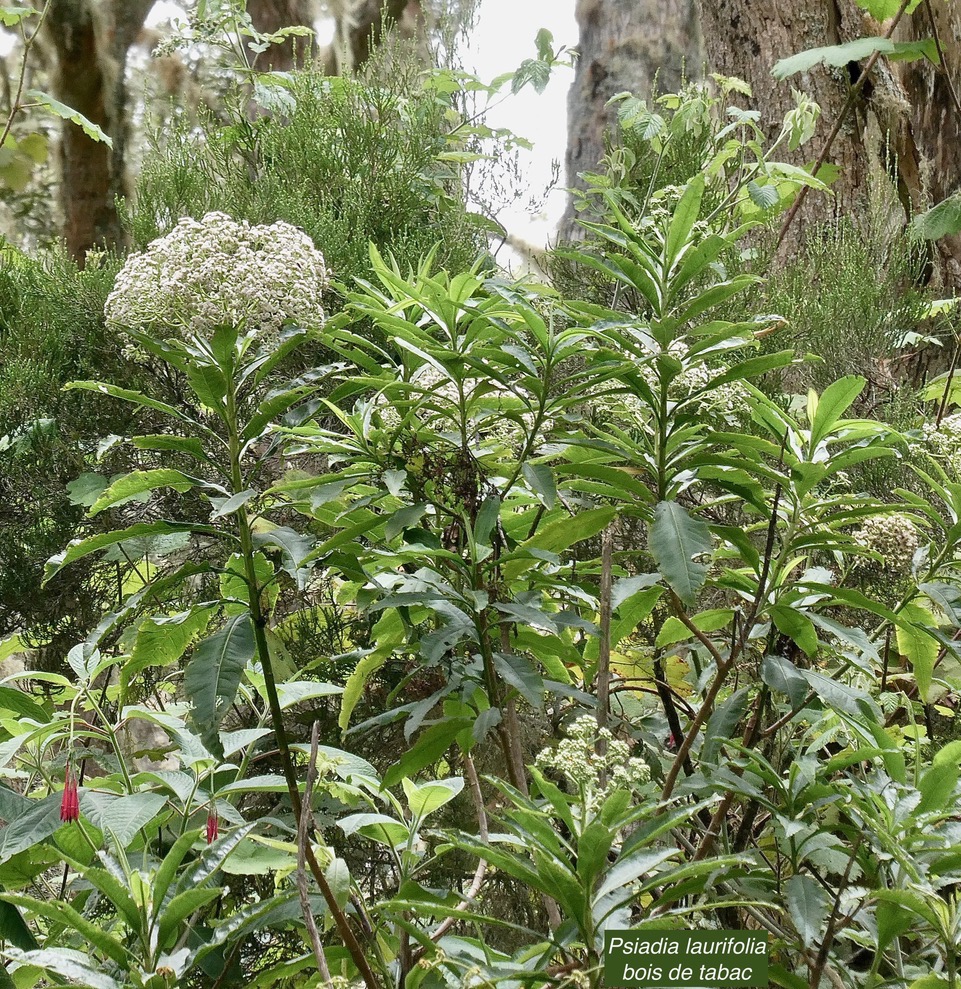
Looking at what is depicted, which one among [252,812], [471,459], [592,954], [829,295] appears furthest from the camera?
[829,295]

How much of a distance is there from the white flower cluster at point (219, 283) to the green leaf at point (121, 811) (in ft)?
1.88

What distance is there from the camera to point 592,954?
2.85 ft

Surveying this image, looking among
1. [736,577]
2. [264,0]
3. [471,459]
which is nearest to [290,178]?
[471,459]

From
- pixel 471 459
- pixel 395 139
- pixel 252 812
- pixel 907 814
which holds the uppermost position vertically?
pixel 395 139

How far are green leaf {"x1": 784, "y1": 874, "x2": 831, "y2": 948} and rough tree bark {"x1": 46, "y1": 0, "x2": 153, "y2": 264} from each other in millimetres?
3368

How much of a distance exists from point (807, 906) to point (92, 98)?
13.5 feet

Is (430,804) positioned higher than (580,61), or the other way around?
(580,61)

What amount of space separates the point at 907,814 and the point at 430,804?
0.56 m

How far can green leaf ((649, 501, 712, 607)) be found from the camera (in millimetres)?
1023

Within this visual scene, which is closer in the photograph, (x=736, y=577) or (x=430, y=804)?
(x=430, y=804)

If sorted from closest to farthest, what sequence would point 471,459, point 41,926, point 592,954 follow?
point 592,954, point 471,459, point 41,926

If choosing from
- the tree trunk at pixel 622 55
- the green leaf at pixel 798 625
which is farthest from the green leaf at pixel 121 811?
the tree trunk at pixel 622 55

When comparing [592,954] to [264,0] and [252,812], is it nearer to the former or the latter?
[252,812]

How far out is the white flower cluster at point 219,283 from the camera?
3.61 feet
